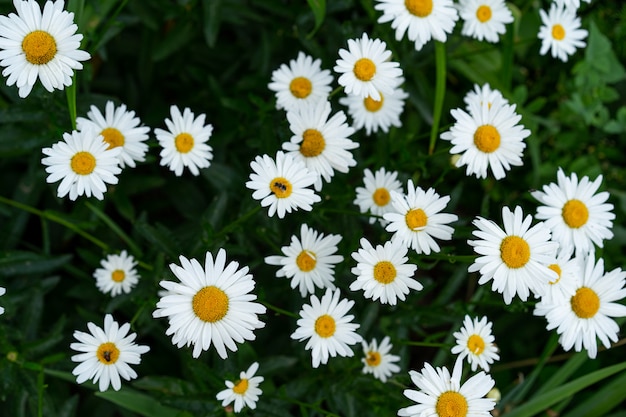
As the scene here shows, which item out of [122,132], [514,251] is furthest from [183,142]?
[514,251]

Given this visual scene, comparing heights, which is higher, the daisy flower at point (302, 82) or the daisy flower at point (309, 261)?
the daisy flower at point (302, 82)

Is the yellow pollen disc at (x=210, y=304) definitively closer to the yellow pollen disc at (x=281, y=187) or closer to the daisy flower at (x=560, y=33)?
the yellow pollen disc at (x=281, y=187)

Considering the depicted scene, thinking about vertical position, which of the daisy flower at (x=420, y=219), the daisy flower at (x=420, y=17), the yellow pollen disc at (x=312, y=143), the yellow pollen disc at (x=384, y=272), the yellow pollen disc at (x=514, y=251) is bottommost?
the yellow pollen disc at (x=384, y=272)

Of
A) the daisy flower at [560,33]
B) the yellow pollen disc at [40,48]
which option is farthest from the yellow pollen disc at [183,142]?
the daisy flower at [560,33]

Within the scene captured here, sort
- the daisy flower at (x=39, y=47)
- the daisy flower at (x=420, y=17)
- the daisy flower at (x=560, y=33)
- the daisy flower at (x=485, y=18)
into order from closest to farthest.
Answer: the daisy flower at (x=39, y=47) < the daisy flower at (x=420, y=17) < the daisy flower at (x=485, y=18) < the daisy flower at (x=560, y=33)

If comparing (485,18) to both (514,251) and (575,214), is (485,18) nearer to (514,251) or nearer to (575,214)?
(575,214)

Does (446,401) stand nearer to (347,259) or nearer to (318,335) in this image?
(318,335)

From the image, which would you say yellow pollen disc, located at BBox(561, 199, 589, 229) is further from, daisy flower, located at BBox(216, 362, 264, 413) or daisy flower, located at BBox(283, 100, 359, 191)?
daisy flower, located at BBox(216, 362, 264, 413)

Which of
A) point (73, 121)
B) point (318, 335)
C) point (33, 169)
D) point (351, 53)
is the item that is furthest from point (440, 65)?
point (33, 169)
